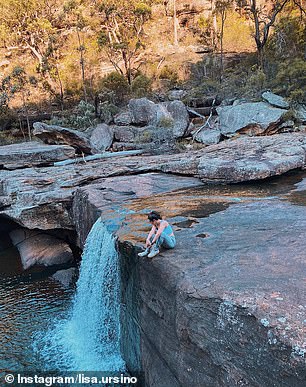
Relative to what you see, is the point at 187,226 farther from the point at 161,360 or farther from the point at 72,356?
the point at 72,356

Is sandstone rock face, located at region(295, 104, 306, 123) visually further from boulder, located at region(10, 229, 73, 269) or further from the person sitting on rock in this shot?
the person sitting on rock

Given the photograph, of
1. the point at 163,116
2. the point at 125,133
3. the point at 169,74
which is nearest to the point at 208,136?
the point at 163,116

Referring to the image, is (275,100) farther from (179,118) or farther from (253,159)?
(253,159)

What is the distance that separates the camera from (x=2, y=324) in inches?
290

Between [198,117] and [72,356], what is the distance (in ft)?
53.6

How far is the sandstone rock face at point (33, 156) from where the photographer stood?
42.7 feet

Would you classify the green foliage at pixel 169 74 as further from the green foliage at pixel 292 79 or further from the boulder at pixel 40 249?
the boulder at pixel 40 249

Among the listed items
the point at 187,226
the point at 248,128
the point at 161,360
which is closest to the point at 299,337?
the point at 161,360

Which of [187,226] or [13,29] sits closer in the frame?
[187,226]

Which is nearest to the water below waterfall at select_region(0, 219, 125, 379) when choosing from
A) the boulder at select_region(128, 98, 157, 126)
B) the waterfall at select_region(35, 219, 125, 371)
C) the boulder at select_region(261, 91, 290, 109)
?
the waterfall at select_region(35, 219, 125, 371)

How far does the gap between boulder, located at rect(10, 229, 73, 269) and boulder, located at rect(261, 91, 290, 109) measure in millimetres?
11324

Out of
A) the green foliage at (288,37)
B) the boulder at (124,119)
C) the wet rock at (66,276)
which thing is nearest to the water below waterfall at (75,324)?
the wet rock at (66,276)

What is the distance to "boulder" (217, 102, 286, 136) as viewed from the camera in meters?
15.2

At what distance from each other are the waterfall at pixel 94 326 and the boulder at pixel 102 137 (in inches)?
442
